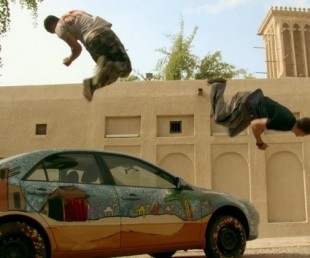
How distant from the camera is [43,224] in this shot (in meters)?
6.12

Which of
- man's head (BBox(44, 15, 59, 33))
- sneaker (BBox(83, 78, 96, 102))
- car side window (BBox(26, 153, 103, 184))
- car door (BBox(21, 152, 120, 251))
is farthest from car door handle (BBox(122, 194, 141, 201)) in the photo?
man's head (BBox(44, 15, 59, 33))

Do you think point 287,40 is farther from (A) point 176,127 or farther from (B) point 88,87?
(B) point 88,87

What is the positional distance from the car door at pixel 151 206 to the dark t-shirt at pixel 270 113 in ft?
9.91

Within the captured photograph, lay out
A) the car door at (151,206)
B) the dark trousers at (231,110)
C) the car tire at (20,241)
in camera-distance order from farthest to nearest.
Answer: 1. the car door at (151,206)
2. the car tire at (20,241)
3. the dark trousers at (231,110)

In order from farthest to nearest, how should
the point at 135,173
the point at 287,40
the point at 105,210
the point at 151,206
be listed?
the point at 287,40 → the point at 135,173 → the point at 151,206 → the point at 105,210

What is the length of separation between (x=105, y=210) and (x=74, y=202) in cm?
44

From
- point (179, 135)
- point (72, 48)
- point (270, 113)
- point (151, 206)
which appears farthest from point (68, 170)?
point (179, 135)

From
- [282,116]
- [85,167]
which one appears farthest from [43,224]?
[282,116]

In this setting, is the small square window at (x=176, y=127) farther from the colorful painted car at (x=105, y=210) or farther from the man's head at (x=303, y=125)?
the man's head at (x=303, y=125)

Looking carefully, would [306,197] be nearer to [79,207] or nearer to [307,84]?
[307,84]

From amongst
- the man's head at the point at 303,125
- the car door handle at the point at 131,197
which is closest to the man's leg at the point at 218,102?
the man's head at the point at 303,125

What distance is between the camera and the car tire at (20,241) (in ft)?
19.5

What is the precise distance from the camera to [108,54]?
3988 millimetres

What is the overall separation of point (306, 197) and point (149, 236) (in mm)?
9934
